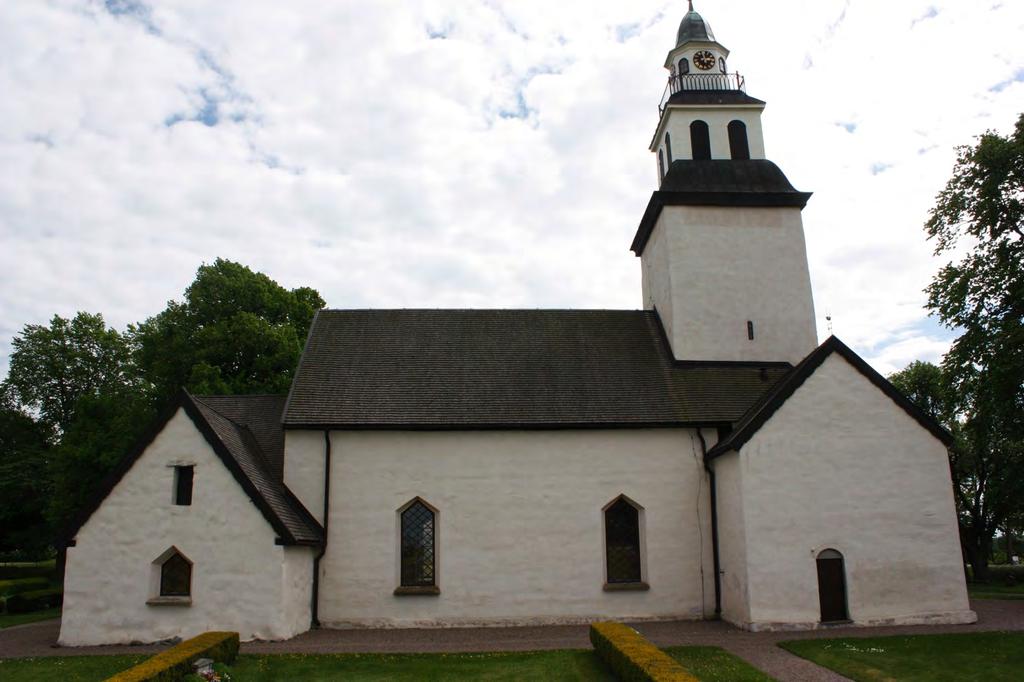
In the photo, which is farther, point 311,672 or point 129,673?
point 311,672

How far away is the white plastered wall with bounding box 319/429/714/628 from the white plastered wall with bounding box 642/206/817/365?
4.58 m

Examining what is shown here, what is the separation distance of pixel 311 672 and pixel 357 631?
5.30 meters

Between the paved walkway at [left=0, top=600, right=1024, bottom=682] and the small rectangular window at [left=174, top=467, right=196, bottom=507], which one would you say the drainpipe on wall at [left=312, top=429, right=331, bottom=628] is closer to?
the paved walkway at [left=0, top=600, right=1024, bottom=682]

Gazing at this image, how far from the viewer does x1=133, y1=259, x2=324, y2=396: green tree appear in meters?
32.0

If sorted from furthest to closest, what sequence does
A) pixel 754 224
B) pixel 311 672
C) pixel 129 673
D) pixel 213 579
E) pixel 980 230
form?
pixel 754 224
pixel 980 230
pixel 213 579
pixel 311 672
pixel 129 673

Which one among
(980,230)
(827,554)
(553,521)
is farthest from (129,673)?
(980,230)

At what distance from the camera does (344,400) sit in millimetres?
20812

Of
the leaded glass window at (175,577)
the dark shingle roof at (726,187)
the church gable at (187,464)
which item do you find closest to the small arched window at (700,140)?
the dark shingle roof at (726,187)

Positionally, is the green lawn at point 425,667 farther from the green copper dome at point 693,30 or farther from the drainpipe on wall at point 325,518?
the green copper dome at point 693,30

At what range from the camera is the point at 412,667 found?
13891mm

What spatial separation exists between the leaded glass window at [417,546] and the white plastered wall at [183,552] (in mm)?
3145

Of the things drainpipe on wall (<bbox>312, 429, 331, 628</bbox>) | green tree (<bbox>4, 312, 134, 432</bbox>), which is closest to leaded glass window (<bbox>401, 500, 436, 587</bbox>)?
drainpipe on wall (<bbox>312, 429, 331, 628</bbox>)

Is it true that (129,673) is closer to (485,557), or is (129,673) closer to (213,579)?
(213,579)

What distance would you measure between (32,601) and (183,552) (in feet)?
40.4
